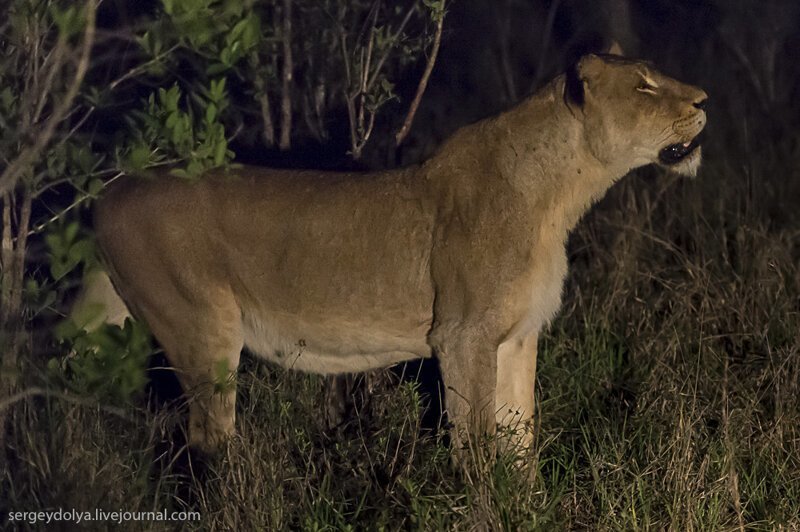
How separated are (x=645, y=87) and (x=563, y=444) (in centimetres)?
140

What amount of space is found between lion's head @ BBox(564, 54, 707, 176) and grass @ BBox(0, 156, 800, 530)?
0.96m

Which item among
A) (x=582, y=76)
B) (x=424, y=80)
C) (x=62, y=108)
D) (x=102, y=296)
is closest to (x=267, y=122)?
A: (x=424, y=80)

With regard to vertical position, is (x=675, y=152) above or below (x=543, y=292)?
above

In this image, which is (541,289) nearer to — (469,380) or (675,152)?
(469,380)

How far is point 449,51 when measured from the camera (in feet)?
36.1

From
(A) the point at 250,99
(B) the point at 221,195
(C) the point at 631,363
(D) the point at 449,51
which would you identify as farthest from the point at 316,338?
(D) the point at 449,51

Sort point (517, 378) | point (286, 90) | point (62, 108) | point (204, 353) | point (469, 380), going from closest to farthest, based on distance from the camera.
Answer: point (62, 108) → point (469, 380) → point (204, 353) → point (517, 378) → point (286, 90)

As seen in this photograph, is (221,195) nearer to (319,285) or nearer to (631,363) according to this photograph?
(319,285)

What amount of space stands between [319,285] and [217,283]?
1.29ft

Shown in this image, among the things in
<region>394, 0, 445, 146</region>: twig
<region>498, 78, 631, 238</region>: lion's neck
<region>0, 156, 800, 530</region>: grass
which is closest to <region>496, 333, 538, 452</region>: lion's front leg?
<region>0, 156, 800, 530</region>: grass

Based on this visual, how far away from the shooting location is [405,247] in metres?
5.09

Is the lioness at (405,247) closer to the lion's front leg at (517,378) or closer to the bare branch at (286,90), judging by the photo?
the lion's front leg at (517,378)

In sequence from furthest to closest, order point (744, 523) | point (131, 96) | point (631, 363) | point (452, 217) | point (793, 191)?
point (793, 191) → point (131, 96) → point (631, 363) → point (452, 217) → point (744, 523)

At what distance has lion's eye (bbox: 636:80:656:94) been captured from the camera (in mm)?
4957
